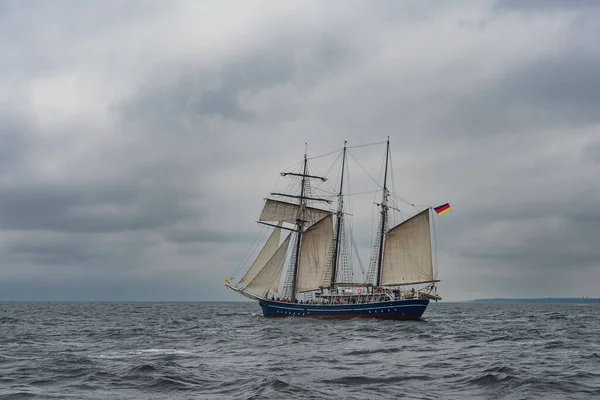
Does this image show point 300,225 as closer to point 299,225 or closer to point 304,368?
point 299,225

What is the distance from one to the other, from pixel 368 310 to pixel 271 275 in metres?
15.9

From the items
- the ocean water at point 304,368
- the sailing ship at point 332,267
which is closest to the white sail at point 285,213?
the sailing ship at point 332,267

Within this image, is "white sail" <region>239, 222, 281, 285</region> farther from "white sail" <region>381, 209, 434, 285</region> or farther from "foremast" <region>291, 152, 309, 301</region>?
"white sail" <region>381, 209, 434, 285</region>

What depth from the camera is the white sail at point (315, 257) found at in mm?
90625

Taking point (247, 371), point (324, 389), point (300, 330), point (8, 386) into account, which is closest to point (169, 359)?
point (247, 371)

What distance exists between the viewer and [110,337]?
185ft

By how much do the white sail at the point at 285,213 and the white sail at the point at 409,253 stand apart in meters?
12.9

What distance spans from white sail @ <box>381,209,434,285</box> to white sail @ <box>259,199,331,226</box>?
1286 centimetres

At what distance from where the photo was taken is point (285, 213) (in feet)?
310

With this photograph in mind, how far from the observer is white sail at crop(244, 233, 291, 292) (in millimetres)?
88312

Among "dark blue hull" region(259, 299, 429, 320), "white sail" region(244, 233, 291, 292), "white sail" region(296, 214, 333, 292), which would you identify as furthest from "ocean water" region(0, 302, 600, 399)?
"white sail" region(296, 214, 333, 292)

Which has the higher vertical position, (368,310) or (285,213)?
(285,213)

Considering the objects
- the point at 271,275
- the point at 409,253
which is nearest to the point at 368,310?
the point at 409,253

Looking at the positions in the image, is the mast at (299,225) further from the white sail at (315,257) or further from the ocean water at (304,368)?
the ocean water at (304,368)
